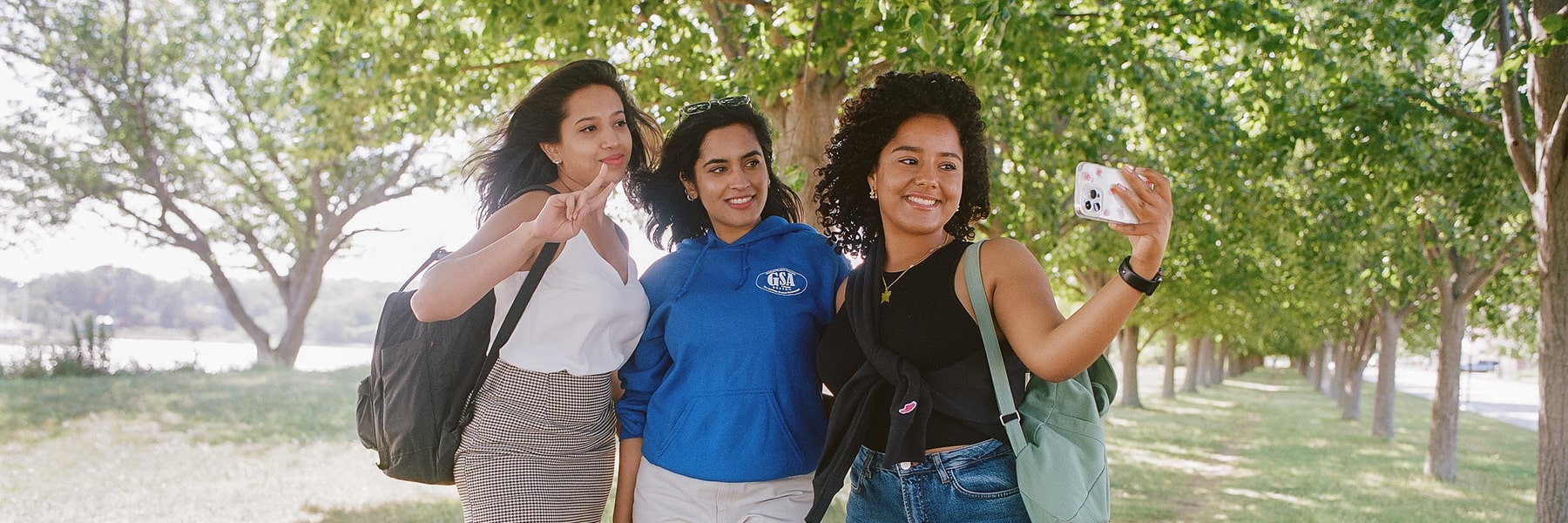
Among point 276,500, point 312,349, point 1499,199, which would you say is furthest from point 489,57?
point 312,349

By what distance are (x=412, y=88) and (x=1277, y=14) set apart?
639 cm

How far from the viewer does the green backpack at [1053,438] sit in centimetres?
255

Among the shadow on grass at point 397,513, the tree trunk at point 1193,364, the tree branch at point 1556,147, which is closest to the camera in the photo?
the tree branch at point 1556,147

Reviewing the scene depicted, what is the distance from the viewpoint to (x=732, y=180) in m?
3.41

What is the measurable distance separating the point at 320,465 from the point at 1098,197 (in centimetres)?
1217

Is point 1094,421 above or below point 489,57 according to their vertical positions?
below

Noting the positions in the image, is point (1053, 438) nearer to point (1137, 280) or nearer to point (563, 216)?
point (1137, 280)

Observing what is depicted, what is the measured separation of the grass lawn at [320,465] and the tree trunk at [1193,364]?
16960 millimetres

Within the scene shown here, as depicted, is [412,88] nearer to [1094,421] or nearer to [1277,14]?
[1277,14]

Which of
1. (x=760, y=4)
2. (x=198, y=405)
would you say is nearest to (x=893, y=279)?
(x=760, y=4)

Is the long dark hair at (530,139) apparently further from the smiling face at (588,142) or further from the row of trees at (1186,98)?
the row of trees at (1186,98)

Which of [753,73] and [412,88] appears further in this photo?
[412,88]

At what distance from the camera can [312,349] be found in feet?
135

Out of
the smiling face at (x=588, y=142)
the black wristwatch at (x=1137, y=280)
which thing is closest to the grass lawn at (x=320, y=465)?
the smiling face at (x=588, y=142)
